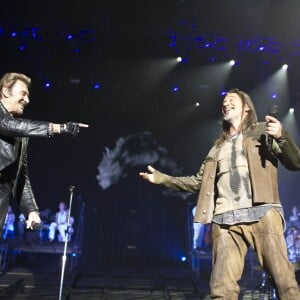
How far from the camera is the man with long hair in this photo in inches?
95.8

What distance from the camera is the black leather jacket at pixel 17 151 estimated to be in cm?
246

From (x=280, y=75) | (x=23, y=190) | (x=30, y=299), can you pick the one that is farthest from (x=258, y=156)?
(x=280, y=75)

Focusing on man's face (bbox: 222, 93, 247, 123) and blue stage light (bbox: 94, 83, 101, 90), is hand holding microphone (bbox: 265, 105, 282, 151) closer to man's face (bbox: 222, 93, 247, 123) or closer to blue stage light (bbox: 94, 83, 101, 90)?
man's face (bbox: 222, 93, 247, 123)

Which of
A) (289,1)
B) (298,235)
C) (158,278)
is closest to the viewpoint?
(158,278)

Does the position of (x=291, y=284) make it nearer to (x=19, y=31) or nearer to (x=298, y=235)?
(x=298, y=235)

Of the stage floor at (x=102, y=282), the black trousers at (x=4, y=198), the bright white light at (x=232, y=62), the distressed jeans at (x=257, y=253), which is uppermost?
the bright white light at (x=232, y=62)

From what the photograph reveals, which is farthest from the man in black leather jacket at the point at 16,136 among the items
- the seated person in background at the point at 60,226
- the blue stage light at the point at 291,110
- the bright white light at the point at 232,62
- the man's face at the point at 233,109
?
the blue stage light at the point at 291,110

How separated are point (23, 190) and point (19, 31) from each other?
34.8 feet

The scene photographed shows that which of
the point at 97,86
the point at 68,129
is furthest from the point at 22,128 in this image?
the point at 97,86

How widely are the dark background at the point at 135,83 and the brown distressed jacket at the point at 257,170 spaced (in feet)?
30.6

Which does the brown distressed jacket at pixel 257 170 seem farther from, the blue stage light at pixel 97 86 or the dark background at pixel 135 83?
the blue stage light at pixel 97 86

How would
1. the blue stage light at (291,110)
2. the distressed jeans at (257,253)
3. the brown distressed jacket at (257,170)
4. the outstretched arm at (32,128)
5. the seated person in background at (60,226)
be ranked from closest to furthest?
the distressed jeans at (257,253)
the outstretched arm at (32,128)
the brown distressed jacket at (257,170)
the seated person in background at (60,226)
the blue stage light at (291,110)

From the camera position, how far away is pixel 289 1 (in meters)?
10.8

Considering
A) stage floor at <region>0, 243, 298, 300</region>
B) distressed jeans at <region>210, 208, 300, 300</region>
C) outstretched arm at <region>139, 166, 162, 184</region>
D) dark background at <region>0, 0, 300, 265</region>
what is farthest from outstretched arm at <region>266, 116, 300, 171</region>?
dark background at <region>0, 0, 300, 265</region>
